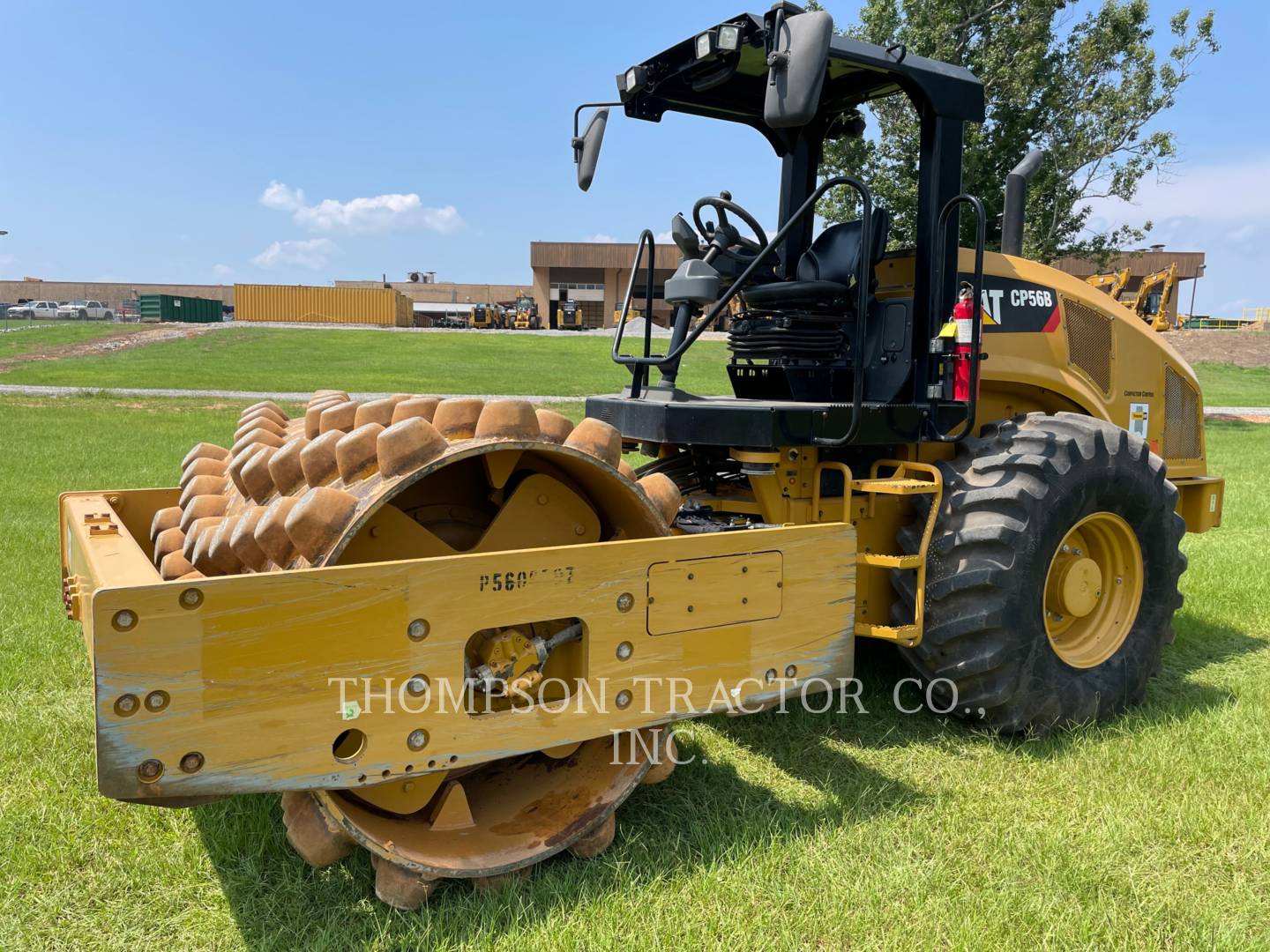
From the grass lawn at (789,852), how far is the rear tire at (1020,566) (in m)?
0.21

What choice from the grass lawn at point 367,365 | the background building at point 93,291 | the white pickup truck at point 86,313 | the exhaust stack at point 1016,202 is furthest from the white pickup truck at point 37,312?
the exhaust stack at point 1016,202

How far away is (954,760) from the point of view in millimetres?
3912

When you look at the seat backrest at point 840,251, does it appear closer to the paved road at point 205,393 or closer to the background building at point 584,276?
the paved road at point 205,393

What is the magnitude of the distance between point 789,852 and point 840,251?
2480 millimetres

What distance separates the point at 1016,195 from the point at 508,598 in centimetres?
340

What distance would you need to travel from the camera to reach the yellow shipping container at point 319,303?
59188mm

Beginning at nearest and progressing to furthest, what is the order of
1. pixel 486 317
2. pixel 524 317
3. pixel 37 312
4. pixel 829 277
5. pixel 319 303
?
pixel 829 277 < pixel 524 317 < pixel 486 317 < pixel 319 303 < pixel 37 312

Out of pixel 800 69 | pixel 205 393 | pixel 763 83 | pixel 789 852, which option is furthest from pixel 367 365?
pixel 789 852

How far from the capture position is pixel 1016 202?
15.6 feet

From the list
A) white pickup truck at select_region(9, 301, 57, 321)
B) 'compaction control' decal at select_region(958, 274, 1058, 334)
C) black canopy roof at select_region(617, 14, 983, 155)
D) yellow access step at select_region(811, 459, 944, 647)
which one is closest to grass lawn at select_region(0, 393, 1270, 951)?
yellow access step at select_region(811, 459, 944, 647)

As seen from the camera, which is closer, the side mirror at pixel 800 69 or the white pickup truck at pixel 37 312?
the side mirror at pixel 800 69

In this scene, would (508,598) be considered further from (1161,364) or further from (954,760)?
(1161,364)

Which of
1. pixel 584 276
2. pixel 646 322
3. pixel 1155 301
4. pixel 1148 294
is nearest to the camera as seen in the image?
pixel 646 322

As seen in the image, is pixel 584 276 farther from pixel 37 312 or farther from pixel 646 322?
pixel 646 322
